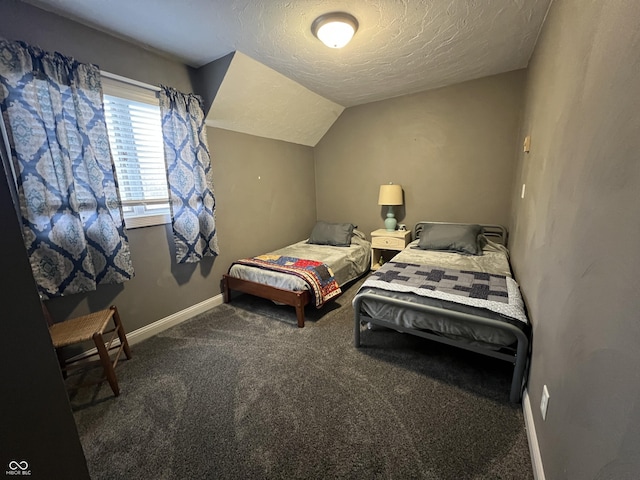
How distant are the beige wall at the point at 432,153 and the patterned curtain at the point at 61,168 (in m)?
2.95

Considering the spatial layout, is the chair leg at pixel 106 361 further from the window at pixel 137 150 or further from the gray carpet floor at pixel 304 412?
the window at pixel 137 150

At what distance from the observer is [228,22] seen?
1.85 metres

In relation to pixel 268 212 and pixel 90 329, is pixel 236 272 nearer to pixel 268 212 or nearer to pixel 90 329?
pixel 268 212

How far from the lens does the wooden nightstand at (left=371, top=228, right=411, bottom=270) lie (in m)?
3.46

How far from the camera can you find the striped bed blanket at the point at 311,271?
8.35 ft

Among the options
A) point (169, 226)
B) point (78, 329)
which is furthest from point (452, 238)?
point (78, 329)

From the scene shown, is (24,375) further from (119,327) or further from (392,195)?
(392,195)

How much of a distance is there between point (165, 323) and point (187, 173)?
1.47m

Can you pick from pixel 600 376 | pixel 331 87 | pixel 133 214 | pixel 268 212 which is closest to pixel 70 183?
pixel 133 214

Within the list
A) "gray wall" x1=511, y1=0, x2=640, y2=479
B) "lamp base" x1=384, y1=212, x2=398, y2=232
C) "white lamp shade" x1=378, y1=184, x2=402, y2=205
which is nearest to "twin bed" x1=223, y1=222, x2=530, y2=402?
"gray wall" x1=511, y1=0, x2=640, y2=479

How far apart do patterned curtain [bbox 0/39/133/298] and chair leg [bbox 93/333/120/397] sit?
Answer: 1.71 feet

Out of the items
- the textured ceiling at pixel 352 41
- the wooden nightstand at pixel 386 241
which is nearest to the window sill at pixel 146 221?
the textured ceiling at pixel 352 41

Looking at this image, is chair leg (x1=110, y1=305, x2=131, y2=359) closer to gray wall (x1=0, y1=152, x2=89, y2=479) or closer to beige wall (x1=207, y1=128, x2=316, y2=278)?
beige wall (x1=207, y1=128, x2=316, y2=278)

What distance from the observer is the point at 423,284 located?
203 centimetres
